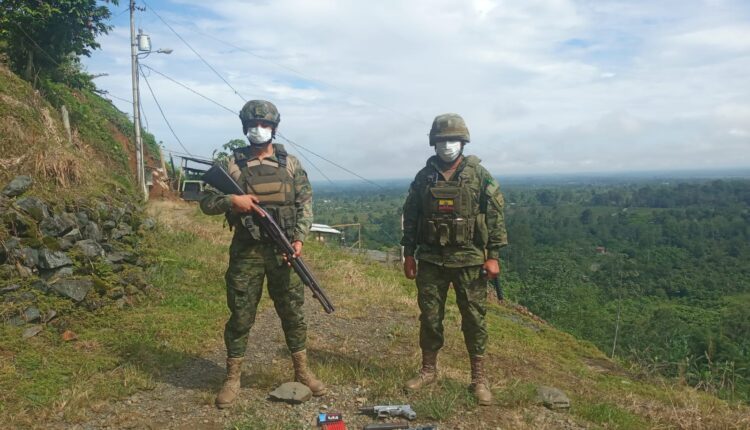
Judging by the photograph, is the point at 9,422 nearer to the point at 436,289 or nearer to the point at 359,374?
the point at 359,374

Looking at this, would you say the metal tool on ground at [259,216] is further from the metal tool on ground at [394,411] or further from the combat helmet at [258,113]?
the metal tool on ground at [394,411]

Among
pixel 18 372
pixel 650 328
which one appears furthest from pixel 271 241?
pixel 650 328

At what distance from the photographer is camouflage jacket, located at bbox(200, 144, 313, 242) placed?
157 inches

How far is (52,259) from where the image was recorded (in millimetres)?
5762

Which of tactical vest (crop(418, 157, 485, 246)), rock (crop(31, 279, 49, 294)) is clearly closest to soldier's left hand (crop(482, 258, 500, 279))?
tactical vest (crop(418, 157, 485, 246))

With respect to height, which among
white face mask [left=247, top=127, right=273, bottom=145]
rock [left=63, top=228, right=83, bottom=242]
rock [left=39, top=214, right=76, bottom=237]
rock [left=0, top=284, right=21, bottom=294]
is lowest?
rock [left=0, top=284, right=21, bottom=294]

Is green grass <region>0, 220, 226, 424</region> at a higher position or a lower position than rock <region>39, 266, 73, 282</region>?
lower

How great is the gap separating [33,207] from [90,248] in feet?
2.55

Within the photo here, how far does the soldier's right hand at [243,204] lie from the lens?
12.9ft

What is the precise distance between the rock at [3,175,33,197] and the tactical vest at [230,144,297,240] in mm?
3622

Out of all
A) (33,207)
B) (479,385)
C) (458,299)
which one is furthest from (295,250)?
(33,207)

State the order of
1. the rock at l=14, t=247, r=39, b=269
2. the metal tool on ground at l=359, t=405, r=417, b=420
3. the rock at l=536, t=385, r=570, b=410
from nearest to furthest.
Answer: the metal tool on ground at l=359, t=405, r=417, b=420
the rock at l=536, t=385, r=570, b=410
the rock at l=14, t=247, r=39, b=269

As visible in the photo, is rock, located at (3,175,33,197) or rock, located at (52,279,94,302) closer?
rock, located at (52,279,94,302)

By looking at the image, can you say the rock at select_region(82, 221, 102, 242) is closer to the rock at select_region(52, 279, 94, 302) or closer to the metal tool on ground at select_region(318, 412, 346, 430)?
the rock at select_region(52, 279, 94, 302)
